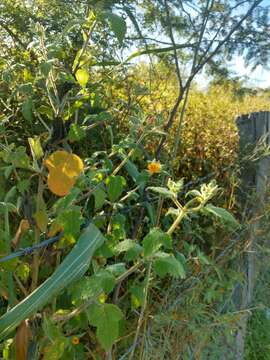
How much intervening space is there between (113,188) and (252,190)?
4.83ft

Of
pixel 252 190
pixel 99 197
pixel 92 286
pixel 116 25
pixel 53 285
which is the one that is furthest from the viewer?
pixel 252 190

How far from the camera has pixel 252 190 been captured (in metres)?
3.23

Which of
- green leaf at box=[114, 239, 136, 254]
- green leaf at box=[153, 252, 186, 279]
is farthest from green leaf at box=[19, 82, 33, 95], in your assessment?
green leaf at box=[153, 252, 186, 279]

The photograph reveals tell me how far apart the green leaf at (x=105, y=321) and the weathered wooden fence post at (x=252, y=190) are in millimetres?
1401

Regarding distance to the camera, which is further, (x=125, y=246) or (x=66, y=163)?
(x=125, y=246)

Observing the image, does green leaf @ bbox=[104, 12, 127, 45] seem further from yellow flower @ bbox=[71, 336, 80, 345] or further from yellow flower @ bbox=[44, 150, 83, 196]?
yellow flower @ bbox=[71, 336, 80, 345]

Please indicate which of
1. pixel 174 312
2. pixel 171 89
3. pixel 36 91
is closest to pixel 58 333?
pixel 174 312

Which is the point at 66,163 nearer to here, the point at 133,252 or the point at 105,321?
the point at 133,252

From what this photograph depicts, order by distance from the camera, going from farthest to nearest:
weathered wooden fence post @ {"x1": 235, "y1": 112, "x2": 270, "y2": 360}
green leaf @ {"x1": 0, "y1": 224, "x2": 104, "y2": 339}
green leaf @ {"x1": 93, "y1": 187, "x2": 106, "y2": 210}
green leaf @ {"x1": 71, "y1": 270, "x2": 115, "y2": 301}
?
weathered wooden fence post @ {"x1": 235, "y1": 112, "x2": 270, "y2": 360}
green leaf @ {"x1": 93, "y1": 187, "x2": 106, "y2": 210}
green leaf @ {"x1": 71, "y1": 270, "x2": 115, "y2": 301}
green leaf @ {"x1": 0, "y1": 224, "x2": 104, "y2": 339}

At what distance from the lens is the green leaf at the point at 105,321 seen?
162 centimetres

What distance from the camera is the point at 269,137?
138 inches

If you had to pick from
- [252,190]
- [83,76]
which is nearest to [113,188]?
[83,76]

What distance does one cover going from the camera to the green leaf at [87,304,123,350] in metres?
1.62

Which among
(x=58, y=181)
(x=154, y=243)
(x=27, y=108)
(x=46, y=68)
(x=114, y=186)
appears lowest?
(x=154, y=243)
